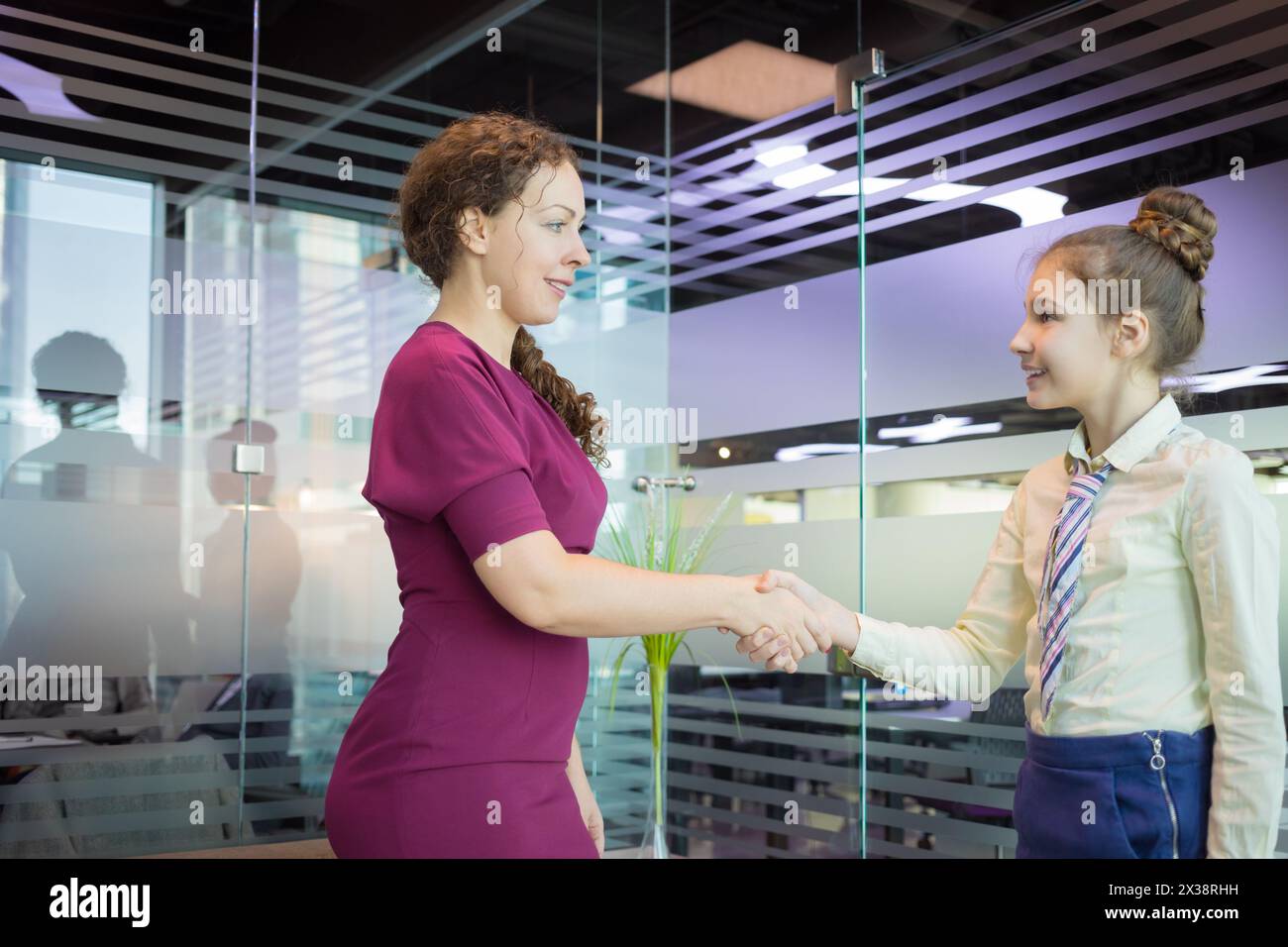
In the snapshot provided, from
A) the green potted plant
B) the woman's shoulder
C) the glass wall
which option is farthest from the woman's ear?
the green potted plant

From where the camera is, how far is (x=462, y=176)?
61.7 inches

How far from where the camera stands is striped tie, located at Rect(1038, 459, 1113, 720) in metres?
1.74

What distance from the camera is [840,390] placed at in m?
3.94

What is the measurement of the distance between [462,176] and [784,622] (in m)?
0.74

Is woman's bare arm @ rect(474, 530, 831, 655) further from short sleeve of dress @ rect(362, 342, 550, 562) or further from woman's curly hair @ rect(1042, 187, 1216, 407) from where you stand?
woman's curly hair @ rect(1042, 187, 1216, 407)

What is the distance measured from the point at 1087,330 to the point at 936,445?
172 centimetres

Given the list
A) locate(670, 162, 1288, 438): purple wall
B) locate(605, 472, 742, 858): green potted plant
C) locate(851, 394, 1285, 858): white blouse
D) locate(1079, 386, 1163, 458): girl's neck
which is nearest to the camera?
locate(851, 394, 1285, 858): white blouse

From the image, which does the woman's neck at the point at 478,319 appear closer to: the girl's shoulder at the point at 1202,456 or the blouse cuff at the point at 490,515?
the blouse cuff at the point at 490,515

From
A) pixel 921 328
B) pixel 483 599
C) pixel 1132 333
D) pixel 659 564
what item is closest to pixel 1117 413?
pixel 1132 333

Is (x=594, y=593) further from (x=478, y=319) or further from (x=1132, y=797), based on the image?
(x=1132, y=797)

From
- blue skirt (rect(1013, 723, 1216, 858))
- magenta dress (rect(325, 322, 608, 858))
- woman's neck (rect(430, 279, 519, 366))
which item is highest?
woman's neck (rect(430, 279, 519, 366))

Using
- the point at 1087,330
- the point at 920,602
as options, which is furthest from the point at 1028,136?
the point at 1087,330

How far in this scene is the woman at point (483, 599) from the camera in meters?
1.35
